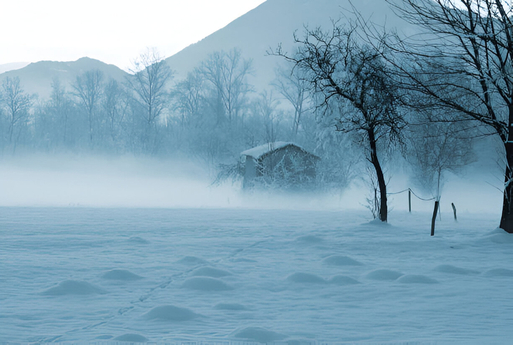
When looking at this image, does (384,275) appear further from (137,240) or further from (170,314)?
(137,240)

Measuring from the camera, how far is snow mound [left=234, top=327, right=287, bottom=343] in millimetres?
4090

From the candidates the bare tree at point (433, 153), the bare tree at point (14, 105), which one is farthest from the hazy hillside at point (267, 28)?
the bare tree at point (433, 153)

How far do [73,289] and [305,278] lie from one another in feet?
9.49

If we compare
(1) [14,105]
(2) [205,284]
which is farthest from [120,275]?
(1) [14,105]

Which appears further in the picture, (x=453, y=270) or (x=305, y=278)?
(x=453, y=270)

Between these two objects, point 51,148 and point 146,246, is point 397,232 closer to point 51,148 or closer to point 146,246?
point 146,246

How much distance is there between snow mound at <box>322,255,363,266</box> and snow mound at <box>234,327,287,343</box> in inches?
150

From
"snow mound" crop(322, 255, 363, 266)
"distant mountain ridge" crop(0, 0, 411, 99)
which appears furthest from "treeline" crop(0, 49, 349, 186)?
"distant mountain ridge" crop(0, 0, 411, 99)

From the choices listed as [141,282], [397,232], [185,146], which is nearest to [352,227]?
[397,232]

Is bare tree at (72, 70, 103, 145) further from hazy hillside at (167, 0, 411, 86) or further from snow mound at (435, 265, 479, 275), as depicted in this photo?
snow mound at (435, 265, 479, 275)

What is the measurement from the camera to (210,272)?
6875 mm

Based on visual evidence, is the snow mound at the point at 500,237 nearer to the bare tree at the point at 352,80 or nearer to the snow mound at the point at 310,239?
the snow mound at the point at 310,239

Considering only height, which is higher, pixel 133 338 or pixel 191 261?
pixel 191 261

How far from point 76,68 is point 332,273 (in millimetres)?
116502
